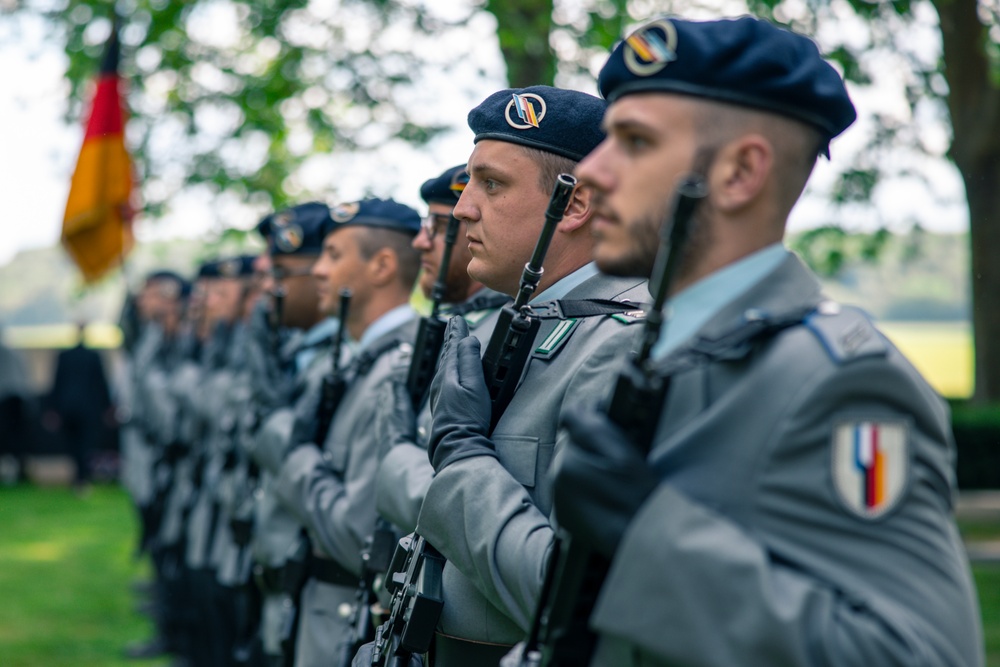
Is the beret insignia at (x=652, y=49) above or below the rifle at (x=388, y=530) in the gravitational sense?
above

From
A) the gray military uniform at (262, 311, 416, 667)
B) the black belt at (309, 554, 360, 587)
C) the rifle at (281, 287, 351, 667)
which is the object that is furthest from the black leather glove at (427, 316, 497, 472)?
the rifle at (281, 287, 351, 667)

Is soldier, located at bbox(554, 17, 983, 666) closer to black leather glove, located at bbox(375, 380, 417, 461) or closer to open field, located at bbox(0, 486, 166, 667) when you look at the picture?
black leather glove, located at bbox(375, 380, 417, 461)

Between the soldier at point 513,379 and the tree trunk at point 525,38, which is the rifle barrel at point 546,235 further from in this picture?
the tree trunk at point 525,38

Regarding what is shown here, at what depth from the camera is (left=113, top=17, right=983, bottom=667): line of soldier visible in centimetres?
154

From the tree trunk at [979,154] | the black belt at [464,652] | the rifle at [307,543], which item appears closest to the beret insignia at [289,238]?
the rifle at [307,543]

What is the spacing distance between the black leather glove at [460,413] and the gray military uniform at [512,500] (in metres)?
0.04

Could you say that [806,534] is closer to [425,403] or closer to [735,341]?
[735,341]

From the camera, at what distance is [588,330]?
2.51m

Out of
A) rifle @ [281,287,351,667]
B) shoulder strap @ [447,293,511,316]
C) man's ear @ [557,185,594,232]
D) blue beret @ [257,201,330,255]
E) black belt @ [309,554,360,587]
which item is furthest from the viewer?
blue beret @ [257,201,330,255]

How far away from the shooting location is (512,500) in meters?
2.27

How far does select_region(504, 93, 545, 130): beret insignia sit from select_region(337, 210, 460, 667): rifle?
697mm

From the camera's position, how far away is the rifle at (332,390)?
167 inches

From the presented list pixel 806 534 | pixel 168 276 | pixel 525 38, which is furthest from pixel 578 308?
pixel 168 276

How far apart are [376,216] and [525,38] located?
394cm
